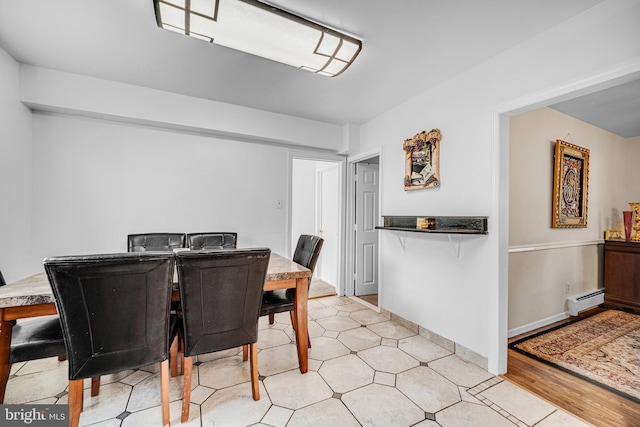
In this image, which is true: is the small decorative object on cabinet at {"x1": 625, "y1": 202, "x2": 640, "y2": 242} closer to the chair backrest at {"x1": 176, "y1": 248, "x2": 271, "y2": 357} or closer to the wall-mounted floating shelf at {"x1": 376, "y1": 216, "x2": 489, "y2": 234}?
the wall-mounted floating shelf at {"x1": 376, "y1": 216, "x2": 489, "y2": 234}

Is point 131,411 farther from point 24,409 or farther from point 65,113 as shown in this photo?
point 65,113

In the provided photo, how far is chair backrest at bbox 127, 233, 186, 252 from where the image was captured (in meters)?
2.58

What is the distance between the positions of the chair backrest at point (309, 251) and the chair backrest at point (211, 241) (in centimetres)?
78

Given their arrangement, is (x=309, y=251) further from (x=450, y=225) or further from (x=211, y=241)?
(x=450, y=225)

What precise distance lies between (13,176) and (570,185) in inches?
227

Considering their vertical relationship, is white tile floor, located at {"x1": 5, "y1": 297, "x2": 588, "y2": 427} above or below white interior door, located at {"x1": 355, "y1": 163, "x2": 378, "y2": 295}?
below

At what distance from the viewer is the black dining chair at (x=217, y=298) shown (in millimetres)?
1467

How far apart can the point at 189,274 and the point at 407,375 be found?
1.78m

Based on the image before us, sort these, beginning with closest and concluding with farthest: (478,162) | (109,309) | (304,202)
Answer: (109,309) < (478,162) < (304,202)

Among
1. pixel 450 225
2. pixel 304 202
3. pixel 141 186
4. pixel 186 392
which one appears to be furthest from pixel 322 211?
pixel 186 392

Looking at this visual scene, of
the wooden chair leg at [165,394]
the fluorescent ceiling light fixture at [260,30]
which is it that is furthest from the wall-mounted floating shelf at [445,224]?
the wooden chair leg at [165,394]

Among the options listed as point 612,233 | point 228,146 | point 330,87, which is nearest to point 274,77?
point 330,87

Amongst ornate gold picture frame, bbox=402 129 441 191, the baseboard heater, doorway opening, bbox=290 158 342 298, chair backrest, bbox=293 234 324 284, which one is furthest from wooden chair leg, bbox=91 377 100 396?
the baseboard heater

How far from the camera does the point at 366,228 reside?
423 cm
